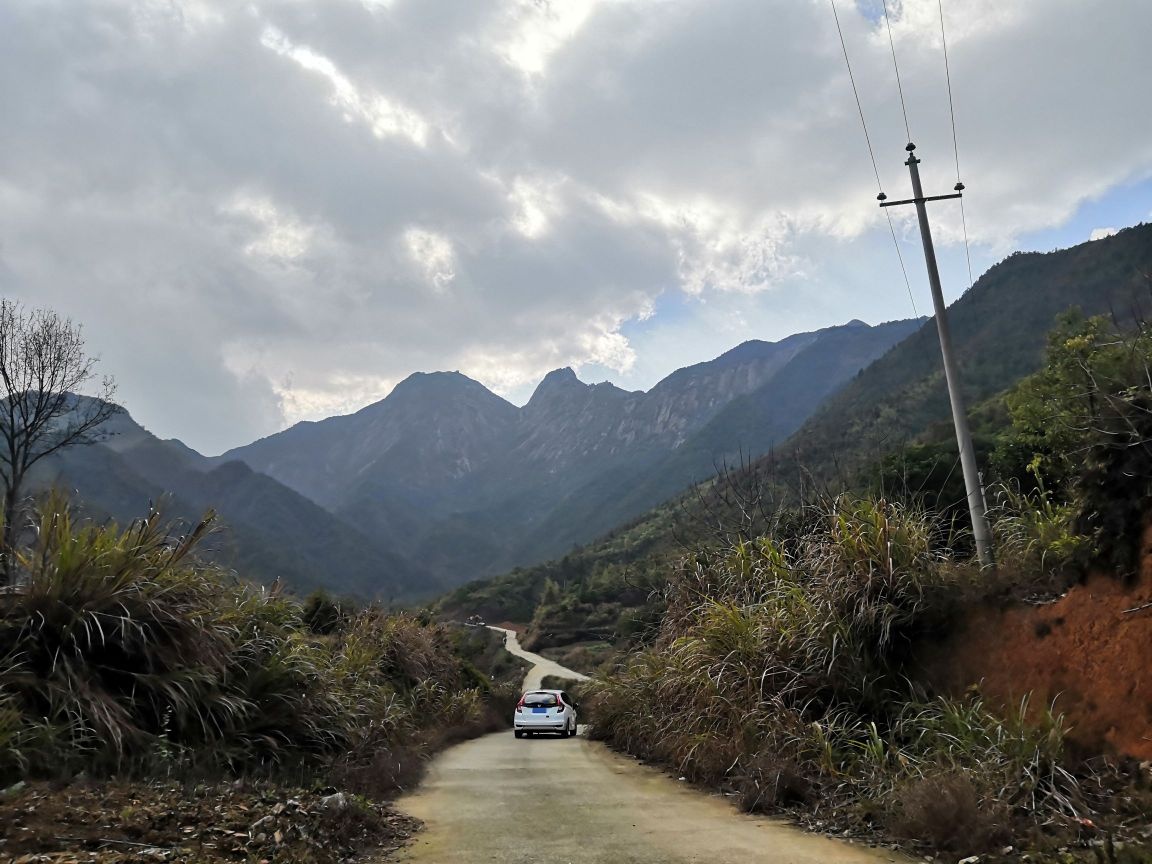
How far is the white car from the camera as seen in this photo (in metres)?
21.5

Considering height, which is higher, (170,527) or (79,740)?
(170,527)

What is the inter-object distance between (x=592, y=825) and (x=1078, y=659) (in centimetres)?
484

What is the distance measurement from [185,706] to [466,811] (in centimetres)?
318

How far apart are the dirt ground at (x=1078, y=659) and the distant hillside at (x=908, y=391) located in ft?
151

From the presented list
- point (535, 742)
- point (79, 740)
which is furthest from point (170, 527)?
point (535, 742)

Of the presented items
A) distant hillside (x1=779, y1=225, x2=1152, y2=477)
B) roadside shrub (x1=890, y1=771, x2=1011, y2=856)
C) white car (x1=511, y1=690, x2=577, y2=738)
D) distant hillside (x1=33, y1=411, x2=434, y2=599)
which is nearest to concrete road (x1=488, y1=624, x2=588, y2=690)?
white car (x1=511, y1=690, x2=577, y2=738)

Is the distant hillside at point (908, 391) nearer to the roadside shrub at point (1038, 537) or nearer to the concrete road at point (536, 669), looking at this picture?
the concrete road at point (536, 669)

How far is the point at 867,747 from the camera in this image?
761cm

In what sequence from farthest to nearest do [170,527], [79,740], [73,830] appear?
[170,527]
[79,740]
[73,830]

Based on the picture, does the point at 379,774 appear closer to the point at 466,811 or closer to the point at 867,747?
the point at 466,811

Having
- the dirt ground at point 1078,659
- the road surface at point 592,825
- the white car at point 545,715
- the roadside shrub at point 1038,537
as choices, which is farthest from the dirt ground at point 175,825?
the white car at point 545,715

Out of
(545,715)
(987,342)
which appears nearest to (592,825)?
(545,715)

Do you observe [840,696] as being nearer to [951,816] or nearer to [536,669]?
[951,816]

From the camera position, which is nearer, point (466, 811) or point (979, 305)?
point (466, 811)
